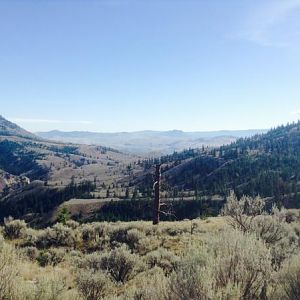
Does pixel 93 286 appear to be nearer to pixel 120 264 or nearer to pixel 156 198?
pixel 120 264

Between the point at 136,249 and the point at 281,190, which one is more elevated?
the point at 136,249

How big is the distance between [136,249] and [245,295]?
16.8 metres

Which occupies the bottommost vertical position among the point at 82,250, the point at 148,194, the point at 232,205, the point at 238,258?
the point at 148,194

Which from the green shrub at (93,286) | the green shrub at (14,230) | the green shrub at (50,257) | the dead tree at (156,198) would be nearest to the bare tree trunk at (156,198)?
the dead tree at (156,198)

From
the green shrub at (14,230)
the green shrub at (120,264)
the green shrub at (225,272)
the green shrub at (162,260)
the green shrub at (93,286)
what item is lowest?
the green shrub at (14,230)

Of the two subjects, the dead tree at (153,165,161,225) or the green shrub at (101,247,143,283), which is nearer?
the green shrub at (101,247,143,283)

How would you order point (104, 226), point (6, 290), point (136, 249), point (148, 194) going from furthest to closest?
point (148, 194) < point (104, 226) < point (136, 249) < point (6, 290)

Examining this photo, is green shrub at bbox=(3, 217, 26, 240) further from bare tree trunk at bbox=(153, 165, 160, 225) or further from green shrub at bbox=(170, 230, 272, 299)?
green shrub at bbox=(170, 230, 272, 299)

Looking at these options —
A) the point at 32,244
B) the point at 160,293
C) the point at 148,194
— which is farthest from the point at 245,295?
the point at 148,194

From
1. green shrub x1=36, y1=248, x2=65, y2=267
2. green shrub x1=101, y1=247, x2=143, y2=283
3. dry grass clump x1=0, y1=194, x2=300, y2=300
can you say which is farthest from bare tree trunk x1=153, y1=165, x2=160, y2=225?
green shrub x1=101, y1=247, x2=143, y2=283

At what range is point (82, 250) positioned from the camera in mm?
27766

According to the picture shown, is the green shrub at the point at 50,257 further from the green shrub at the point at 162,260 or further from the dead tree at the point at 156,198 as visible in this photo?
the dead tree at the point at 156,198

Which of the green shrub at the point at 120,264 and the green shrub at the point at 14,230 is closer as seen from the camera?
the green shrub at the point at 120,264

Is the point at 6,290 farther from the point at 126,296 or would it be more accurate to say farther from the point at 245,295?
the point at 245,295
